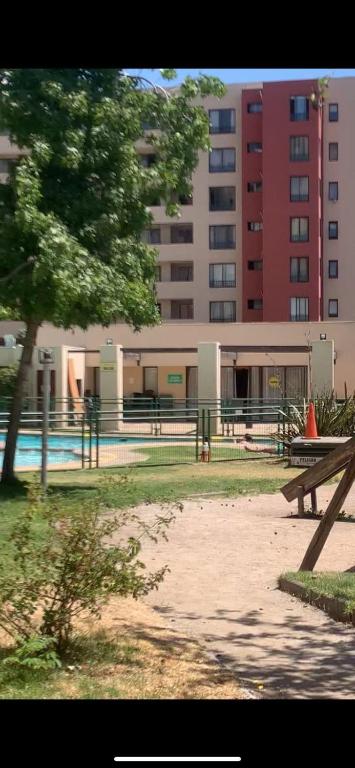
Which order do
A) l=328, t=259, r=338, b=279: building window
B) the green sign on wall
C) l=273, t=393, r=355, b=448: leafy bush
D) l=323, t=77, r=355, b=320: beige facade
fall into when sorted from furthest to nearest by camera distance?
l=328, t=259, r=338, b=279: building window < l=323, t=77, r=355, b=320: beige facade < the green sign on wall < l=273, t=393, r=355, b=448: leafy bush

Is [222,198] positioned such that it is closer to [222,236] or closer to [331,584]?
[222,236]

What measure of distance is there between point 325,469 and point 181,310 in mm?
45090

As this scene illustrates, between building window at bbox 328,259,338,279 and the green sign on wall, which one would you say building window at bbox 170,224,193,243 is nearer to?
building window at bbox 328,259,338,279

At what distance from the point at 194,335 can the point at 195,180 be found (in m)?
15.2

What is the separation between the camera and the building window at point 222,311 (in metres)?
52.8

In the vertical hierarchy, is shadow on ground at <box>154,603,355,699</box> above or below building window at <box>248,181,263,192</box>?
below

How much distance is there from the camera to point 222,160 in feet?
172

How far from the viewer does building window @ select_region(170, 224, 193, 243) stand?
5344 centimetres

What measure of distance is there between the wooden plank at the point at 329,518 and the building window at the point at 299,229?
43877mm

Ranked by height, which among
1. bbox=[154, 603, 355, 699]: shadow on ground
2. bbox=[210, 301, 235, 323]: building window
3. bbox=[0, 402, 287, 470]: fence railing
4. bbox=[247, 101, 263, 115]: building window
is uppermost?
bbox=[247, 101, 263, 115]: building window

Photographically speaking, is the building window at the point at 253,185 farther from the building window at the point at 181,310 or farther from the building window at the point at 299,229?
the building window at the point at 181,310

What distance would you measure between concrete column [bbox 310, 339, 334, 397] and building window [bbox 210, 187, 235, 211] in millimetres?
24218

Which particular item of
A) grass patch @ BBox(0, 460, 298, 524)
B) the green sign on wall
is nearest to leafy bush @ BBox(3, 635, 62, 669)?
grass patch @ BBox(0, 460, 298, 524)
